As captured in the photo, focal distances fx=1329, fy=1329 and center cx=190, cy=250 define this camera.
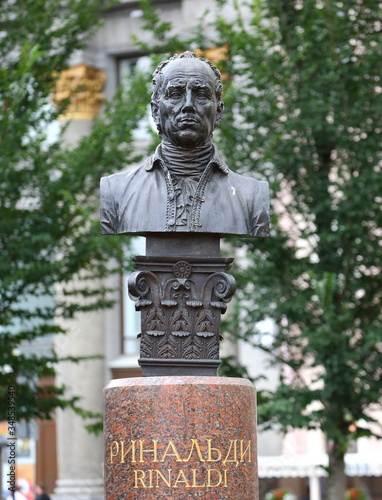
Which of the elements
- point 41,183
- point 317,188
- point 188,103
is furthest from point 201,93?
point 41,183

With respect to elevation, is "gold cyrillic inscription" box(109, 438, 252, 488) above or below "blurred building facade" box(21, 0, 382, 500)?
below

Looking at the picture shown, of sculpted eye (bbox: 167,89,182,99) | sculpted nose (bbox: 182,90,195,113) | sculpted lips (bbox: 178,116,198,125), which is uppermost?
sculpted eye (bbox: 167,89,182,99)

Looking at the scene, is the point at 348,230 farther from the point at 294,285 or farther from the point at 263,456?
the point at 263,456

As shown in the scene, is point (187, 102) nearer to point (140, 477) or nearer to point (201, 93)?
point (201, 93)

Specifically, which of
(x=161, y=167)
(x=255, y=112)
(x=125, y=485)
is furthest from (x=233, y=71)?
(x=125, y=485)

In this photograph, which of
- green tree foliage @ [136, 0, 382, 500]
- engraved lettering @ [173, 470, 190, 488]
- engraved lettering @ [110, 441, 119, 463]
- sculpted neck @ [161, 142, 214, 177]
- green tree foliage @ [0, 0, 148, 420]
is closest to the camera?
engraved lettering @ [173, 470, 190, 488]

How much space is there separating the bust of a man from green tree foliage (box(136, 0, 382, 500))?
5952mm

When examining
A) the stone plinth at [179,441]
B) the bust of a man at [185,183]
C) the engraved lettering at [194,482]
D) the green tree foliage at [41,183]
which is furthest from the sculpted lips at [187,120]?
the green tree foliage at [41,183]

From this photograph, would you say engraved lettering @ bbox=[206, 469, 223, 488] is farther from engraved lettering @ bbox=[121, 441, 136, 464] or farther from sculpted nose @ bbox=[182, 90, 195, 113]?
sculpted nose @ bbox=[182, 90, 195, 113]

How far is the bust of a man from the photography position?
34.7 ft

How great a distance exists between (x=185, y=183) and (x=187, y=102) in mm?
674

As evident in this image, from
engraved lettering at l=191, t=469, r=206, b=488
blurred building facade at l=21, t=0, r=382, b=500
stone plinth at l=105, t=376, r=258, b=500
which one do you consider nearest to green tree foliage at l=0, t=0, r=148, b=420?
blurred building facade at l=21, t=0, r=382, b=500

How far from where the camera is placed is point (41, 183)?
18125mm

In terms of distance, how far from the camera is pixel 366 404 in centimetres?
1733
